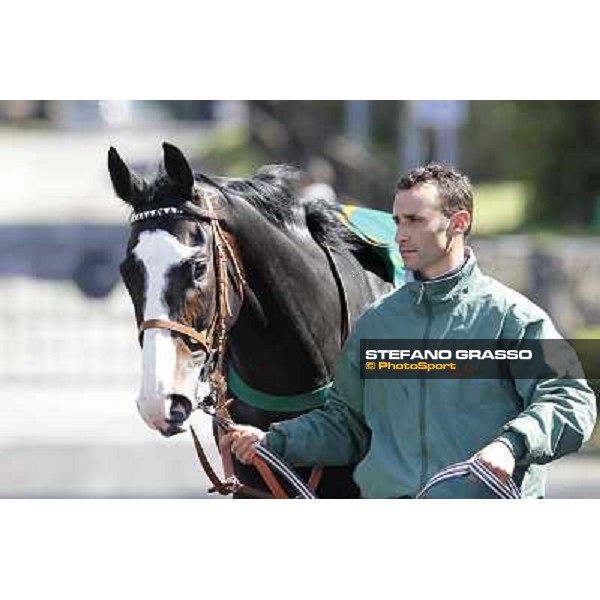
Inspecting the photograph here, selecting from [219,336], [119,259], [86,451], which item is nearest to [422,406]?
[219,336]

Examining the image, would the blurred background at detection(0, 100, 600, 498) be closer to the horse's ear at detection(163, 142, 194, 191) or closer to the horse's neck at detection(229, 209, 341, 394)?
the horse's ear at detection(163, 142, 194, 191)

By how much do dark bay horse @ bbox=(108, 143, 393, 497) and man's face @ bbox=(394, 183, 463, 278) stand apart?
582mm

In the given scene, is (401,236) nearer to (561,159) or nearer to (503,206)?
(503,206)

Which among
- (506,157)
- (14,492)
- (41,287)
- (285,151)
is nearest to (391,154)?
(285,151)

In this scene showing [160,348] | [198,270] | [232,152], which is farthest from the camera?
[232,152]

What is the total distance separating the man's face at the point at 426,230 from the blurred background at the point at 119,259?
3.01ft

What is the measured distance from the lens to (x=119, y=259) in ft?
35.2

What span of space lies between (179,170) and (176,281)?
1.20ft

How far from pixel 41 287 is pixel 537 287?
6.09 meters

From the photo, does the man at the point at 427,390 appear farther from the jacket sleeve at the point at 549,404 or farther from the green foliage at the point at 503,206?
the green foliage at the point at 503,206

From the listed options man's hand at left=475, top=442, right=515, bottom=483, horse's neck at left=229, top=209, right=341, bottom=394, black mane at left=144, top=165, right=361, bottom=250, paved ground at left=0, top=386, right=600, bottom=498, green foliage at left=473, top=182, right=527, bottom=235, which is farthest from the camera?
paved ground at left=0, top=386, right=600, bottom=498

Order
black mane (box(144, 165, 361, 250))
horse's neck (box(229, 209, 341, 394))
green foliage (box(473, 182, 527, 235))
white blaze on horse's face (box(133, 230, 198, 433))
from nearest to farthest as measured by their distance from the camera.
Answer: white blaze on horse's face (box(133, 230, 198, 433)) < black mane (box(144, 165, 361, 250)) < horse's neck (box(229, 209, 341, 394)) < green foliage (box(473, 182, 527, 235))

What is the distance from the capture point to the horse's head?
4.84m

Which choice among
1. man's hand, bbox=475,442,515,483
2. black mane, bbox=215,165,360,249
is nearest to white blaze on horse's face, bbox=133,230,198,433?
black mane, bbox=215,165,360,249
